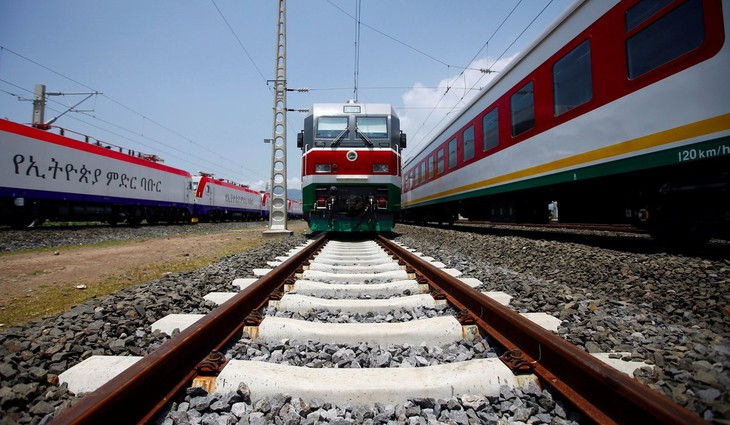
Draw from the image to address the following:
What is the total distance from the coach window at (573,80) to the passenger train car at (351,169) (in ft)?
12.1

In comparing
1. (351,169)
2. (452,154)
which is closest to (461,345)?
(351,169)

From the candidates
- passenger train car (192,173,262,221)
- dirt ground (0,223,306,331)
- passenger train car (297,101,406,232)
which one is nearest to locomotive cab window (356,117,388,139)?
passenger train car (297,101,406,232)

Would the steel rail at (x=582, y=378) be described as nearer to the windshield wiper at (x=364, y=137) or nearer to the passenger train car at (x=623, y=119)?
the passenger train car at (x=623, y=119)

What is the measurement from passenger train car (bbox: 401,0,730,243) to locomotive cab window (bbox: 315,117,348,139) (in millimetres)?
3356

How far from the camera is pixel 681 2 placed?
3607 millimetres

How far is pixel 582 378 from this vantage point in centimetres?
138

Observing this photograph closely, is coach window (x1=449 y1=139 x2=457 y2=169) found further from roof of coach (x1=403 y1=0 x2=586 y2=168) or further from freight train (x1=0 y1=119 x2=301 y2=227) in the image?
freight train (x1=0 y1=119 x2=301 y2=227)

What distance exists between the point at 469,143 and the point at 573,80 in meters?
3.84

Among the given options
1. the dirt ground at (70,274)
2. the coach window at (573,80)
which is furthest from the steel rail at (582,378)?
the coach window at (573,80)

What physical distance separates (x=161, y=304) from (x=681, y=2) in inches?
213

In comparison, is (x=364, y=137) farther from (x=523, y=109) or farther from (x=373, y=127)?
(x=523, y=109)

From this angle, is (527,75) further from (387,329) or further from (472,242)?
(387,329)

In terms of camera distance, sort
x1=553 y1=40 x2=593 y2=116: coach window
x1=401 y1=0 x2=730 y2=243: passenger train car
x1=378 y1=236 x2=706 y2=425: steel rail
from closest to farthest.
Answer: x1=378 y1=236 x2=706 y2=425: steel rail
x1=401 y1=0 x2=730 y2=243: passenger train car
x1=553 y1=40 x2=593 y2=116: coach window

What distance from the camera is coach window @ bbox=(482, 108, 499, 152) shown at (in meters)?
7.59
